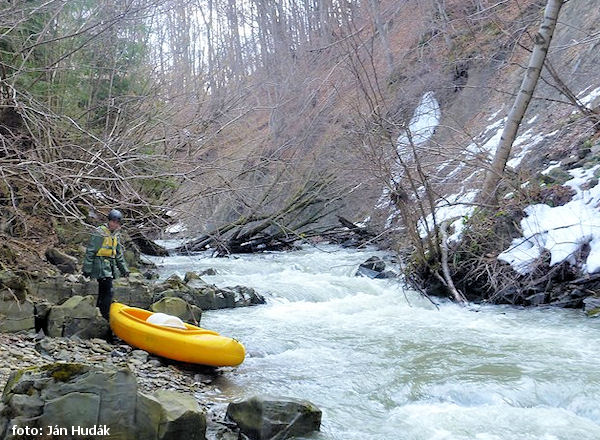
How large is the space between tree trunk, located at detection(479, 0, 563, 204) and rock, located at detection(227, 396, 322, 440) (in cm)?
540

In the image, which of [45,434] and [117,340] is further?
[117,340]

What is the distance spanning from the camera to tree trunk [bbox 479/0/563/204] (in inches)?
344

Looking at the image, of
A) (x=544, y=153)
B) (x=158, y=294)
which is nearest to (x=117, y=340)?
(x=158, y=294)

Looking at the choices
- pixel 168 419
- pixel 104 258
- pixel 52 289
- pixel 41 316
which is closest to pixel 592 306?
pixel 168 419

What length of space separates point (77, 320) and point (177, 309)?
4.53ft

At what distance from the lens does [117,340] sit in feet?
20.9

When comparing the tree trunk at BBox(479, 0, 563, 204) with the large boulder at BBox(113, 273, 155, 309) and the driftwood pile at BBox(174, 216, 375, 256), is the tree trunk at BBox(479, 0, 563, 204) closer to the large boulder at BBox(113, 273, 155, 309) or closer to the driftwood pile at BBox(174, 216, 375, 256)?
the large boulder at BBox(113, 273, 155, 309)

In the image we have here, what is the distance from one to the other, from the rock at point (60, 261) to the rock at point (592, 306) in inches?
283

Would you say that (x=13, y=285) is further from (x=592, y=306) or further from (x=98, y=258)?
(x=592, y=306)

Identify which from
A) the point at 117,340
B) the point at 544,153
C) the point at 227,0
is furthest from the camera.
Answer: the point at 227,0

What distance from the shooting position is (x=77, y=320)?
624cm

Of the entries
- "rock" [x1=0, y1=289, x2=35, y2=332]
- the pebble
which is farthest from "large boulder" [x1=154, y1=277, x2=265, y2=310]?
the pebble

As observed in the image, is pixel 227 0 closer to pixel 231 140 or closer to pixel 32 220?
pixel 231 140

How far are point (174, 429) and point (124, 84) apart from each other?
8992mm
